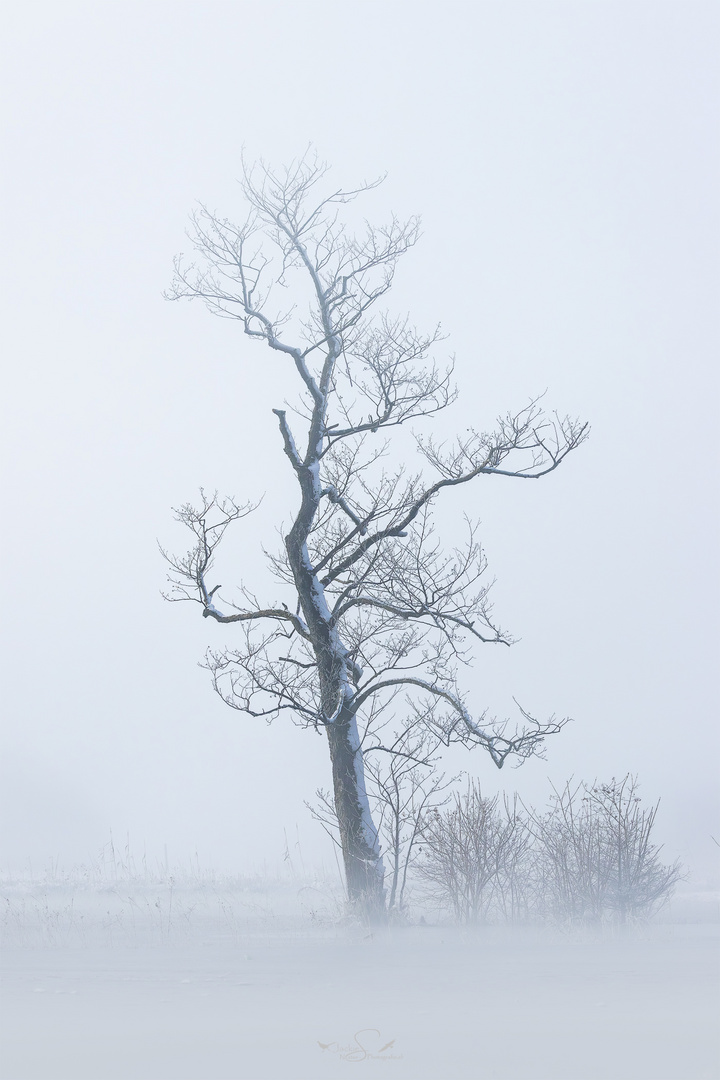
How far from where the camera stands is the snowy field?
402 cm

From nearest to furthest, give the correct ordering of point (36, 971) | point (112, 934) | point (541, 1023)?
point (541, 1023), point (36, 971), point (112, 934)

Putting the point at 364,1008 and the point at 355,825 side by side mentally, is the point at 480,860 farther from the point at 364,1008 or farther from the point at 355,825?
the point at 364,1008

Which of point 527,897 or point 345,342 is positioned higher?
point 345,342

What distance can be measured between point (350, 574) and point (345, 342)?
3348 mm

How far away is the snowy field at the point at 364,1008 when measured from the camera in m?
4.02

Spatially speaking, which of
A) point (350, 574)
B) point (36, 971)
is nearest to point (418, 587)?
point (350, 574)

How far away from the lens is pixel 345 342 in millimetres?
12922

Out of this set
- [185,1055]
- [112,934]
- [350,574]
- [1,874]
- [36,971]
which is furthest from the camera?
[1,874]

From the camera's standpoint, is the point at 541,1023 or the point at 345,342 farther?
the point at 345,342

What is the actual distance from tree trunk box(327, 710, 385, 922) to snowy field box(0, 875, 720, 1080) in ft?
7.19

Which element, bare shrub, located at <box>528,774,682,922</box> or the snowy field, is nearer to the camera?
the snowy field

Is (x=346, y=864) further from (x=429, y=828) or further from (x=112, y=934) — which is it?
(x=112, y=934)

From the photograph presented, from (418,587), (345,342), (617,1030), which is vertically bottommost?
(617,1030)

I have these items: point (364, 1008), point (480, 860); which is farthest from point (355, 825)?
point (364, 1008)
